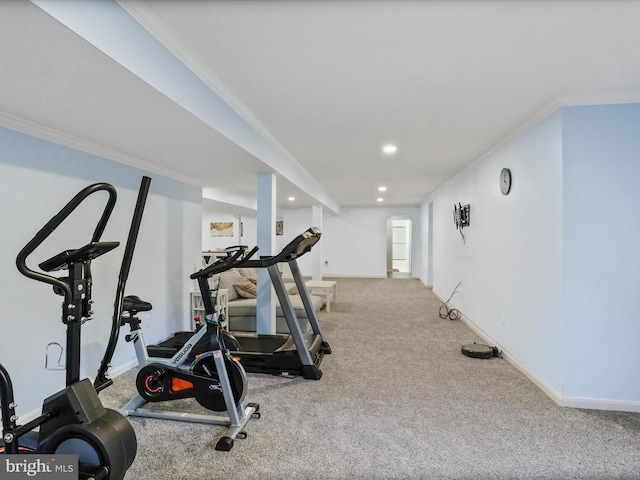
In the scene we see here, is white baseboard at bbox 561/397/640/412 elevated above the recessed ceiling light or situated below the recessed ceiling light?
below

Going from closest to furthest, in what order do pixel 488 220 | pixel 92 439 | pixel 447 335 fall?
pixel 92 439
pixel 488 220
pixel 447 335

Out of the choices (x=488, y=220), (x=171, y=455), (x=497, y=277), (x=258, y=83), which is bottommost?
(x=171, y=455)

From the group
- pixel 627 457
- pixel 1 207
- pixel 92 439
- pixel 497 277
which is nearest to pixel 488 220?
pixel 497 277

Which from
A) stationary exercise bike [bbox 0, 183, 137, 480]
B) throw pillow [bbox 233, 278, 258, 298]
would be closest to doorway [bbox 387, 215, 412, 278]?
throw pillow [bbox 233, 278, 258, 298]

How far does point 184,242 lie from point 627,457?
4.33 m

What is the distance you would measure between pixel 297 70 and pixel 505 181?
2523 millimetres

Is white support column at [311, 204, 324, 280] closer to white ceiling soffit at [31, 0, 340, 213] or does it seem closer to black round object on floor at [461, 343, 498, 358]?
black round object on floor at [461, 343, 498, 358]

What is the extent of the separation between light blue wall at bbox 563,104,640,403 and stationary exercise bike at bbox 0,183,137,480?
2.89 metres

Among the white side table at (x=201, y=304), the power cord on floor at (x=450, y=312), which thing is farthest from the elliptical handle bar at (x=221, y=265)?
the power cord on floor at (x=450, y=312)

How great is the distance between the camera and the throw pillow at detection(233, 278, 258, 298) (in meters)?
5.18

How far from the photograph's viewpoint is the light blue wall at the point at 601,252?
8.37 feet

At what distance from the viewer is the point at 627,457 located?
2.02 meters

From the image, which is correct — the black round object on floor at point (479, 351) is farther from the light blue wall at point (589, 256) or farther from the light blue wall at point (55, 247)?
the light blue wall at point (55, 247)

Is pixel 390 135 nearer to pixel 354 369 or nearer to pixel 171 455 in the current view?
pixel 354 369
